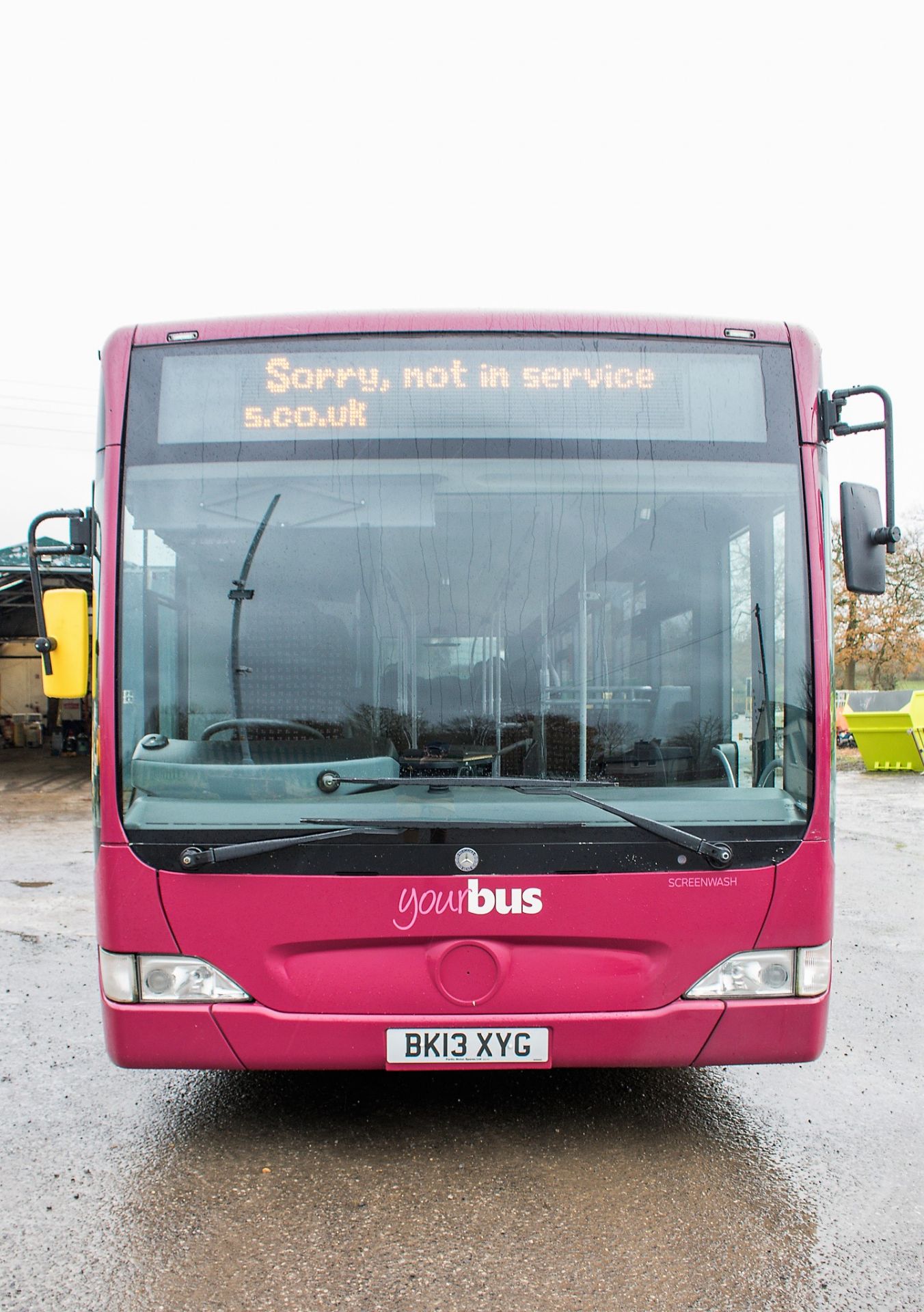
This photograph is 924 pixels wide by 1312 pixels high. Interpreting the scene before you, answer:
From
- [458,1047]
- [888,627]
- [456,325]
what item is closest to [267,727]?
[458,1047]

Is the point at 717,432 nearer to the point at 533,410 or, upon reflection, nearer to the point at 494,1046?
the point at 533,410

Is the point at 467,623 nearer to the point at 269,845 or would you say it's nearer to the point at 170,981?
the point at 269,845

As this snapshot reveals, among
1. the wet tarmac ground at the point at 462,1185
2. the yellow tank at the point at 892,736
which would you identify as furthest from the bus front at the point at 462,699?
the yellow tank at the point at 892,736

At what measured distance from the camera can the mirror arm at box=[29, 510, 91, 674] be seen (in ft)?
11.7

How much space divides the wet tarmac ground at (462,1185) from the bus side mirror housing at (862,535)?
1980 mm

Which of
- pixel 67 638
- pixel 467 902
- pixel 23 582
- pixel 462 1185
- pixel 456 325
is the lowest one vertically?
pixel 462 1185

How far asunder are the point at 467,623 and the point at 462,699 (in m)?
0.24

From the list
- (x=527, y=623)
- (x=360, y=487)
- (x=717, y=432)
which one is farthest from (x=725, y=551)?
(x=360, y=487)

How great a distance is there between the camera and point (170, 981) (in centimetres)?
330

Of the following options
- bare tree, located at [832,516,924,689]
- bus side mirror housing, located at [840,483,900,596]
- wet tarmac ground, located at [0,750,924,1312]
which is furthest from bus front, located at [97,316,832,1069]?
bare tree, located at [832,516,924,689]

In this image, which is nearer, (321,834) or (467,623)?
(321,834)

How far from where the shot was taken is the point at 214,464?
3.47 meters

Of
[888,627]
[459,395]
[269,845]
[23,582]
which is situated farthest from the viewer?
[888,627]

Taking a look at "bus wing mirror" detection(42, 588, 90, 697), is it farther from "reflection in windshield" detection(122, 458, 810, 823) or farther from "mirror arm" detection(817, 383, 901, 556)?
"mirror arm" detection(817, 383, 901, 556)
